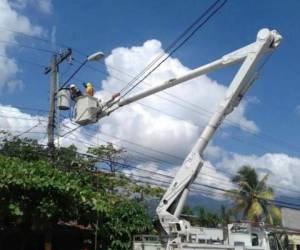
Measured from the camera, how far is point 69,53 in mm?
27531

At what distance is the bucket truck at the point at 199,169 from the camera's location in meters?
16.2

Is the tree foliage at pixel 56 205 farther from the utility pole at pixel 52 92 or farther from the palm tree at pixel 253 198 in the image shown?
the palm tree at pixel 253 198

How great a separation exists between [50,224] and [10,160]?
2.54 meters

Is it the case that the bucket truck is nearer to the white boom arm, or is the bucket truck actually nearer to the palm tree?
the white boom arm

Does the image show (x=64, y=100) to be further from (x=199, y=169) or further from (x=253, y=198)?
(x=253, y=198)

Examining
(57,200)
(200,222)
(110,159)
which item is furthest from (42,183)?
(110,159)

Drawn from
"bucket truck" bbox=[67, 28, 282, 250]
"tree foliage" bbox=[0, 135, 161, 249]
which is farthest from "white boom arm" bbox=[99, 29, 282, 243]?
"tree foliage" bbox=[0, 135, 161, 249]

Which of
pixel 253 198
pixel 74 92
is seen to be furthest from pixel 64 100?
pixel 253 198

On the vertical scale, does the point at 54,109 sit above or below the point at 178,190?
above

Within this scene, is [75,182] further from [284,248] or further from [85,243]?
[284,248]

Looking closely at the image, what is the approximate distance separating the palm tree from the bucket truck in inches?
1223

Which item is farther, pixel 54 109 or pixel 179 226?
pixel 54 109

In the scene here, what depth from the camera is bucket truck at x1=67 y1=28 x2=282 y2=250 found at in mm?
16203

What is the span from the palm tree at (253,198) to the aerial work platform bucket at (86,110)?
31.7 meters
